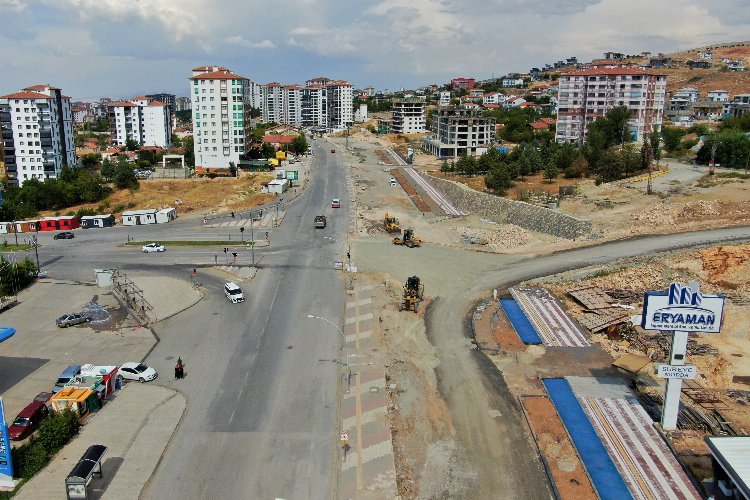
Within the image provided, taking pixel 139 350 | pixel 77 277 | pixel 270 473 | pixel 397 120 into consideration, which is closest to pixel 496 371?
pixel 270 473

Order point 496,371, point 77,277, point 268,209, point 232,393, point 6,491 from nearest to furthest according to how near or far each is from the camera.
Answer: point 6,491 → point 232,393 → point 496,371 → point 77,277 → point 268,209

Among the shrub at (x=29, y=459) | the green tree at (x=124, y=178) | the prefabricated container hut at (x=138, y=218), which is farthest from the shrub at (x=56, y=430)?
the green tree at (x=124, y=178)

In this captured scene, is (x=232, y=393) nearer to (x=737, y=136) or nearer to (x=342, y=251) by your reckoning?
(x=342, y=251)

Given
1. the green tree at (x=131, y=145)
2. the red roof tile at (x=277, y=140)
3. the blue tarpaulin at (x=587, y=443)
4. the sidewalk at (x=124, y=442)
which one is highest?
the red roof tile at (x=277, y=140)

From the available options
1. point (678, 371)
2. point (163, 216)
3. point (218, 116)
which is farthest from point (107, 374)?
point (218, 116)

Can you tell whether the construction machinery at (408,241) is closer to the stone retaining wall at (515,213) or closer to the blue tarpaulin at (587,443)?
the stone retaining wall at (515,213)

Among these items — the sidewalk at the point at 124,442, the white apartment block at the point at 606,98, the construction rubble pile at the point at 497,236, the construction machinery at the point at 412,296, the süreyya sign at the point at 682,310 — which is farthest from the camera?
the white apartment block at the point at 606,98

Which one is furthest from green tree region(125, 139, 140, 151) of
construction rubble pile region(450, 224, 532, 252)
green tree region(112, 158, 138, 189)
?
construction rubble pile region(450, 224, 532, 252)

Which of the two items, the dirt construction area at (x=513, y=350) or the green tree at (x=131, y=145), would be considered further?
the green tree at (x=131, y=145)
